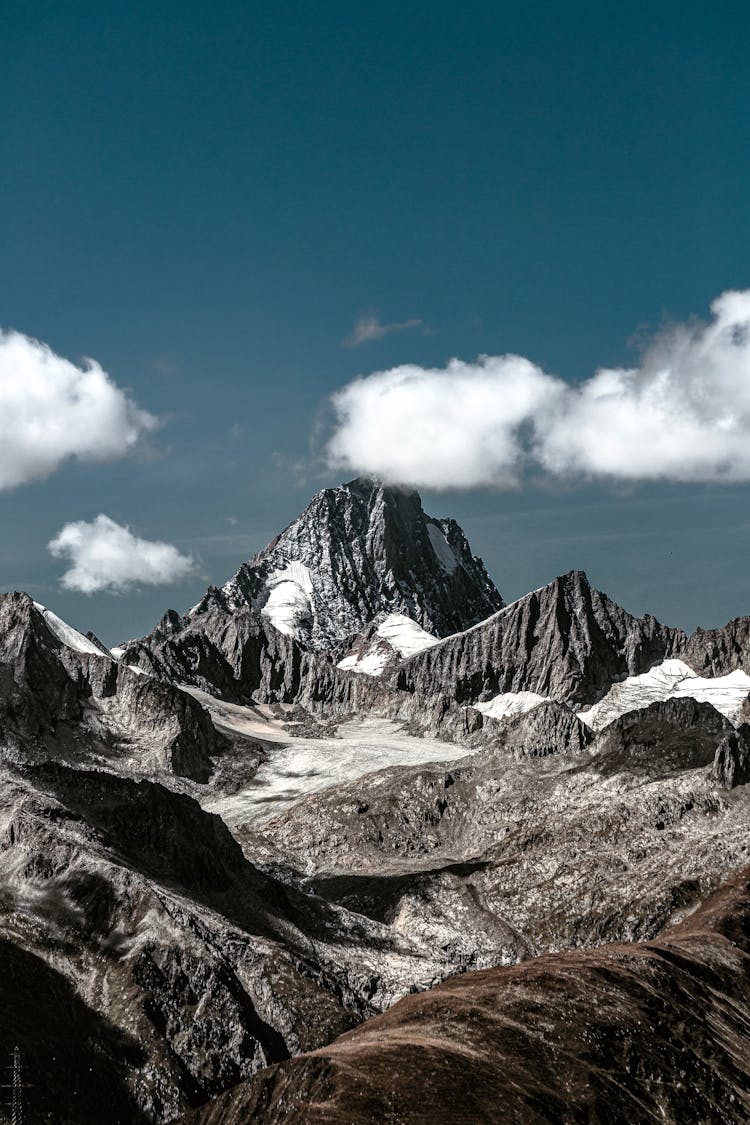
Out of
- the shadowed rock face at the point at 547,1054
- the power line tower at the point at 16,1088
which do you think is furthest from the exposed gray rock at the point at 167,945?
the shadowed rock face at the point at 547,1054

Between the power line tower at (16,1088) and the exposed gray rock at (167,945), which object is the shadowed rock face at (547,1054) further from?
the exposed gray rock at (167,945)

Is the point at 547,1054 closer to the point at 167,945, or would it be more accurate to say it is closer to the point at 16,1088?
the point at 16,1088

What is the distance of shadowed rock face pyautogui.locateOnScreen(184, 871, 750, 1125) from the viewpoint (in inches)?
3162

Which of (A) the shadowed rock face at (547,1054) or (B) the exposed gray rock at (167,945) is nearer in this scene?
(A) the shadowed rock face at (547,1054)

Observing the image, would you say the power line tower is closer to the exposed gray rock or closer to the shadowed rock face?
the exposed gray rock

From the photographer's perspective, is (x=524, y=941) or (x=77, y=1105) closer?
(x=77, y=1105)

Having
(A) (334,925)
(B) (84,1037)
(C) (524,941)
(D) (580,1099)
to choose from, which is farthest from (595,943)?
(B) (84,1037)

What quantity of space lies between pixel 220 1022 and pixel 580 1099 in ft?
136

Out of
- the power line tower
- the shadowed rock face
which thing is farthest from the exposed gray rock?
the shadowed rock face

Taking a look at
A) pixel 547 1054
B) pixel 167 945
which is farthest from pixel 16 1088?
pixel 547 1054

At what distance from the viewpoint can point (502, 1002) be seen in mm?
105062

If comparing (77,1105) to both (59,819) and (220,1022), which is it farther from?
(59,819)

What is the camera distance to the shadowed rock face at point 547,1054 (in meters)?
80.3

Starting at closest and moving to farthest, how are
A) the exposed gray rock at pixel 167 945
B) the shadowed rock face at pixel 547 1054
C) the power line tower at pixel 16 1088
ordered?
the shadowed rock face at pixel 547 1054
the power line tower at pixel 16 1088
the exposed gray rock at pixel 167 945
